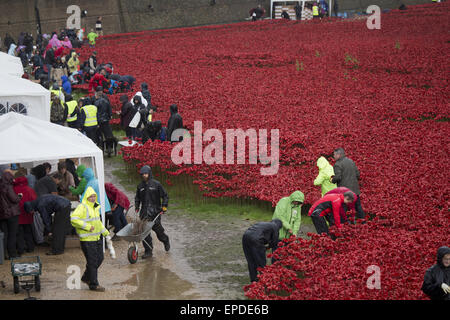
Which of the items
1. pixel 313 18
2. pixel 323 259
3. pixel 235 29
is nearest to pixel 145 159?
pixel 323 259

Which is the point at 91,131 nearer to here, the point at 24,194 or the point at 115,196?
the point at 115,196

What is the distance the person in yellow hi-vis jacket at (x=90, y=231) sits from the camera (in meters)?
11.9

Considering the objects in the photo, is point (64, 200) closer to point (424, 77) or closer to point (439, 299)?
point (439, 299)

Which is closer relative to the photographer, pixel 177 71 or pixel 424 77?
pixel 424 77

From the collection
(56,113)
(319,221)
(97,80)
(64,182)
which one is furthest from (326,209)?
(97,80)

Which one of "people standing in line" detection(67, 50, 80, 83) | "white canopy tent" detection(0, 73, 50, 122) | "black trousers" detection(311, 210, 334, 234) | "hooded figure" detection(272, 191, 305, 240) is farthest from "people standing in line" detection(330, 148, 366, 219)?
"people standing in line" detection(67, 50, 80, 83)

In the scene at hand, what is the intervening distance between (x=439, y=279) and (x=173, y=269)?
4.95 metres

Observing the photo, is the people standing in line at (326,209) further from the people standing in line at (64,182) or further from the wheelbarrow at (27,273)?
the people standing in line at (64,182)

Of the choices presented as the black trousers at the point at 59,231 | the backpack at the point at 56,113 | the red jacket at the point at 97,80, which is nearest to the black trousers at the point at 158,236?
the black trousers at the point at 59,231

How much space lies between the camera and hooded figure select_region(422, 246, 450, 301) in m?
9.81

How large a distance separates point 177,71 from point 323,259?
25.5 m

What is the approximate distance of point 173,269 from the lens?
13172 mm

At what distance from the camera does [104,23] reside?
59750 mm

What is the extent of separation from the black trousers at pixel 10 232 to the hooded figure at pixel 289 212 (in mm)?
4796
